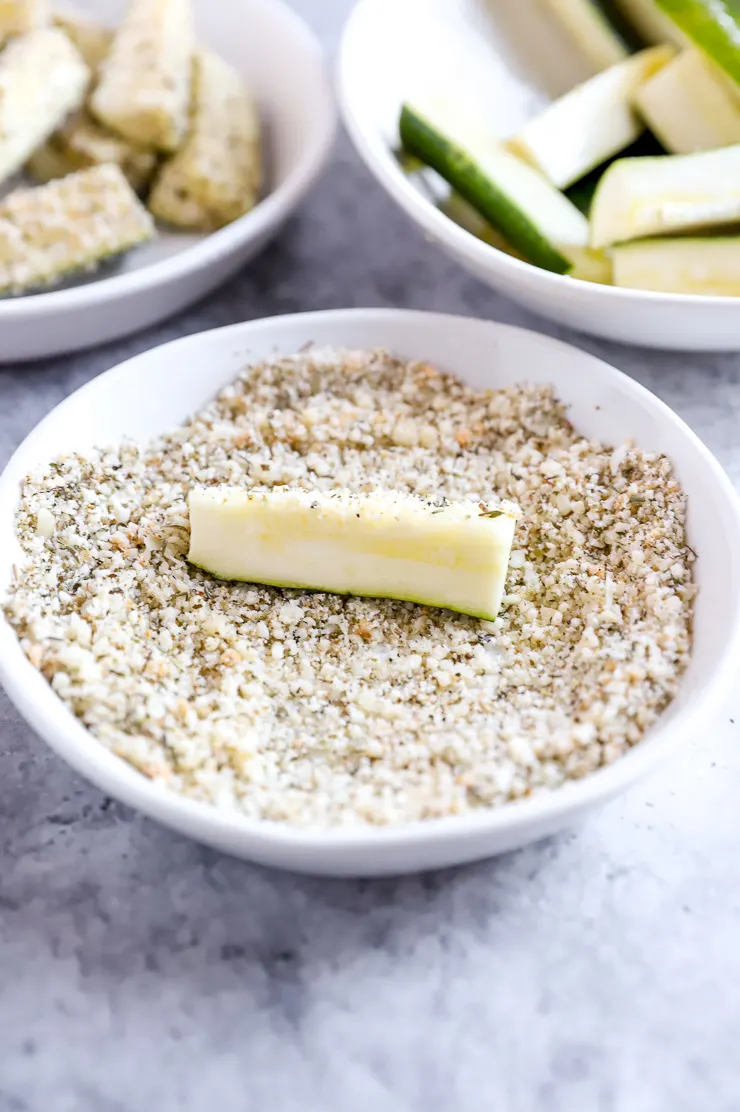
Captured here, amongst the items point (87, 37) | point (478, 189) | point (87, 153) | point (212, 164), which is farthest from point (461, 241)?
point (87, 37)

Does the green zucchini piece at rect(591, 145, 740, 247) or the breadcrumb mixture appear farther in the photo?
the green zucchini piece at rect(591, 145, 740, 247)

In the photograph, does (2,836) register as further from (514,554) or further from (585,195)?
(585,195)

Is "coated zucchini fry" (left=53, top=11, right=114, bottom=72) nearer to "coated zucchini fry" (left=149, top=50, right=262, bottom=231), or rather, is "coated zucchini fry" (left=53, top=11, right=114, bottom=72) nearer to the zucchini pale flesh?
"coated zucchini fry" (left=149, top=50, right=262, bottom=231)

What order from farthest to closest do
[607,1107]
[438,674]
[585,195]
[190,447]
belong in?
1. [585,195]
2. [190,447]
3. [438,674]
4. [607,1107]

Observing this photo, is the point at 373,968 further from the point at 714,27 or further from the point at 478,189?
the point at 714,27

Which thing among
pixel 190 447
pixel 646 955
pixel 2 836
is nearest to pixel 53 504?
pixel 190 447

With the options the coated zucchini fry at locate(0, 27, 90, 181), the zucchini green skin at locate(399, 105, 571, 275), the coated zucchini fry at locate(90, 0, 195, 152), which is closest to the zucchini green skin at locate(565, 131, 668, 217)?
the zucchini green skin at locate(399, 105, 571, 275)
